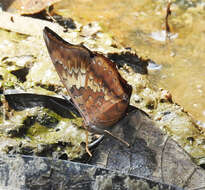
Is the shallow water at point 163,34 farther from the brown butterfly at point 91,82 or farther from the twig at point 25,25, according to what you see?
the brown butterfly at point 91,82

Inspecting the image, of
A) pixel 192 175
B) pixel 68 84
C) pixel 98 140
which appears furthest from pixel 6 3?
pixel 192 175

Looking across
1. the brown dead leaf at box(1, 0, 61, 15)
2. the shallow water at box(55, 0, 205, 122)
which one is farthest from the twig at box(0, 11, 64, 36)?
the shallow water at box(55, 0, 205, 122)

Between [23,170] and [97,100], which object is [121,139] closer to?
[97,100]

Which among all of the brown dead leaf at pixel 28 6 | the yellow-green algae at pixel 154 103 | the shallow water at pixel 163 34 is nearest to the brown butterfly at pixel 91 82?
the yellow-green algae at pixel 154 103

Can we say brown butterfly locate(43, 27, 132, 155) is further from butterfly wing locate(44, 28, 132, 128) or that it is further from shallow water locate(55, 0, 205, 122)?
shallow water locate(55, 0, 205, 122)

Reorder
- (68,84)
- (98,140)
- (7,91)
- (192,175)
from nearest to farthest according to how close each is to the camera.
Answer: (192,175), (98,140), (68,84), (7,91)

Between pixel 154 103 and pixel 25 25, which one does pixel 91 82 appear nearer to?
pixel 154 103

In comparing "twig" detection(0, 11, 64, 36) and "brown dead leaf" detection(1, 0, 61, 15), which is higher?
"brown dead leaf" detection(1, 0, 61, 15)
